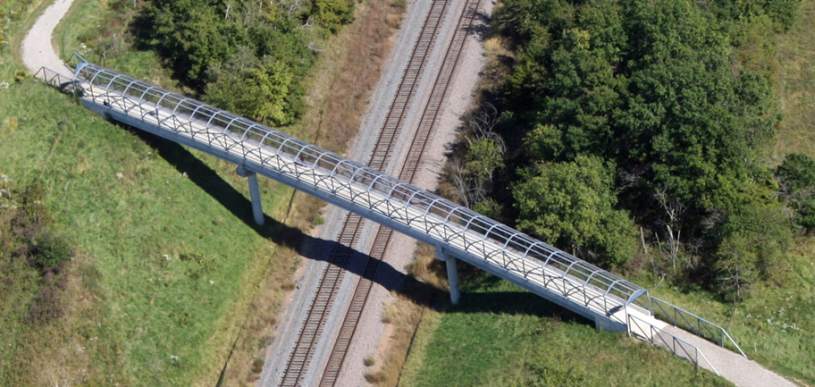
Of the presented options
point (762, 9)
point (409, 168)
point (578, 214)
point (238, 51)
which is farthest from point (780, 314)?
point (238, 51)

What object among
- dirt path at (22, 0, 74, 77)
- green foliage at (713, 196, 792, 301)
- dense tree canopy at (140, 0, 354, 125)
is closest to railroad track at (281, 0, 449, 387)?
dense tree canopy at (140, 0, 354, 125)

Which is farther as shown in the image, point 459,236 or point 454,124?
point 454,124

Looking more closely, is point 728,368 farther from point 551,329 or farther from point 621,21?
point 621,21

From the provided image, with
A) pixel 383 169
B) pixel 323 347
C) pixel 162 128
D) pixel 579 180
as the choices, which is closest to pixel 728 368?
pixel 579 180

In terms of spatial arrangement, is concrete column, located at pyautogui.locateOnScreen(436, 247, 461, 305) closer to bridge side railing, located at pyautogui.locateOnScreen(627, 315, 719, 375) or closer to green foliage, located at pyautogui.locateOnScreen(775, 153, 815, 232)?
bridge side railing, located at pyautogui.locateOnScreen(627, 315, 719, 375)

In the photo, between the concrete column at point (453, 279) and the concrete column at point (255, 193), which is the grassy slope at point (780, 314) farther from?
the concrete column at point (255, 193)

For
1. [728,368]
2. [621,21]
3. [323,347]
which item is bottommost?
[323,347]
